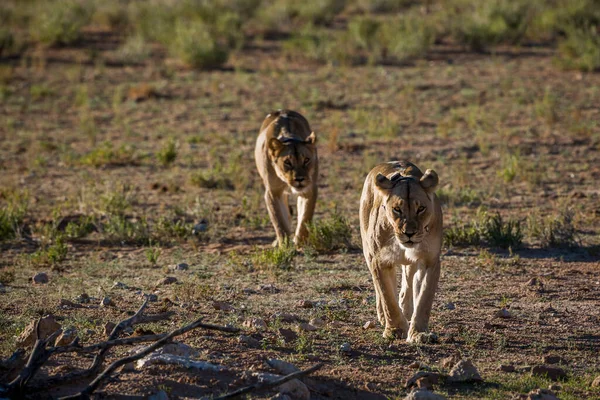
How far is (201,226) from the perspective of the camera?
1250 centimetres

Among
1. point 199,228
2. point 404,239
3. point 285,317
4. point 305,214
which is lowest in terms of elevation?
point 285,317

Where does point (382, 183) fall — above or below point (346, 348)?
above

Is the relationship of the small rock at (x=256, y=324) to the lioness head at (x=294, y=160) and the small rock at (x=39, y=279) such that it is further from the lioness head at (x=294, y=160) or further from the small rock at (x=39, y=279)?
the lioness head at (x=294, y=160)

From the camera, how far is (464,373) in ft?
21.8

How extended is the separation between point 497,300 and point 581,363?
6.13ft

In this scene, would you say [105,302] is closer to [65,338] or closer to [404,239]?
[65,338]

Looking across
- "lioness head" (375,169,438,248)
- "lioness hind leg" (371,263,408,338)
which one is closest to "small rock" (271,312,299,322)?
"lioness hind leg" (371,263,408,338)

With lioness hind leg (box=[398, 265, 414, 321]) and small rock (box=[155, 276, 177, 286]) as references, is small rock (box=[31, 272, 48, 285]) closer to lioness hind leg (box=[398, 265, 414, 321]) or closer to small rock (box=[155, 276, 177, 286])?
small rock (box=[155, 276, 177, 286])

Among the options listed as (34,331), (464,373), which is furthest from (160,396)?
(464,373)

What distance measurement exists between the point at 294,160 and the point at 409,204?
4238 mm

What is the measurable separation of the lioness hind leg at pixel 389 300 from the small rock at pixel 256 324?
99cm

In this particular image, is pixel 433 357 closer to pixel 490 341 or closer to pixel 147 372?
pixel 490 341

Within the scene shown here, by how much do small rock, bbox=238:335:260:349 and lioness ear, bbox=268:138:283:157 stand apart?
4.20 m

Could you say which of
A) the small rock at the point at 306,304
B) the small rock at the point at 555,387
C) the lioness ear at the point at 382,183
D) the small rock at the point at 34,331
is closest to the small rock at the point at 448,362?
the small rock at the point at 555,387
